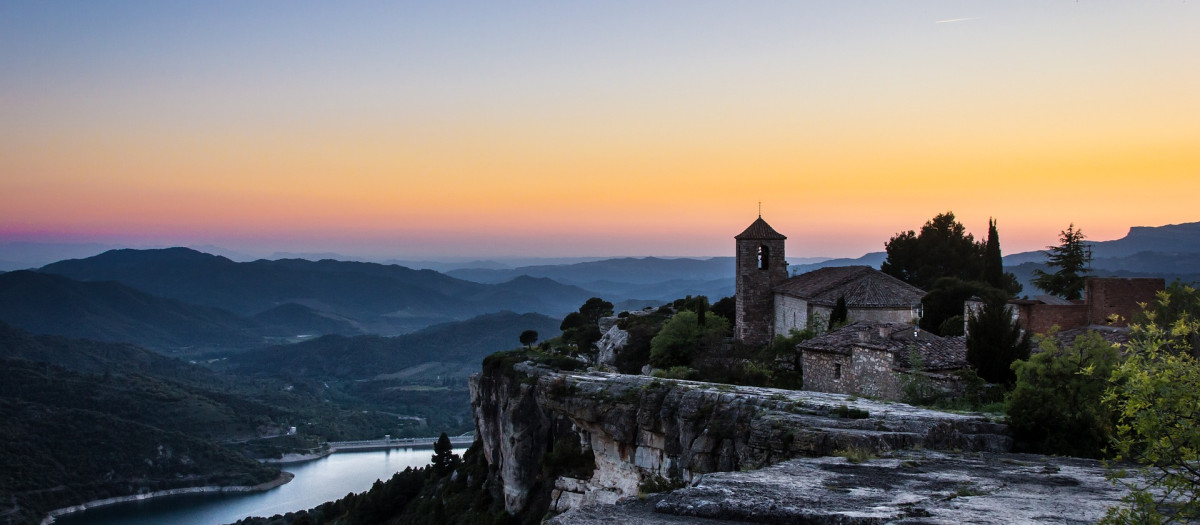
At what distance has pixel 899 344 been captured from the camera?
2008 centimetres

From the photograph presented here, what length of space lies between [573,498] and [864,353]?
34.8 ft

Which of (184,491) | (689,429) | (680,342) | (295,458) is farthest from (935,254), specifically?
(295,458)

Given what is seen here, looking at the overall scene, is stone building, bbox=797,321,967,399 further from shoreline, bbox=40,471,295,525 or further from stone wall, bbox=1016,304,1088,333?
shoreline, bbox=40,471,295,525

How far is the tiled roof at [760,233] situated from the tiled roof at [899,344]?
42.7 ft

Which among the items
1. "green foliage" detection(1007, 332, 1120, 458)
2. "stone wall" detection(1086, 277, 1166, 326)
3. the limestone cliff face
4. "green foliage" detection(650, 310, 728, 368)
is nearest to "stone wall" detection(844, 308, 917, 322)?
"green foliage" detection(650, 310, 728, 368)

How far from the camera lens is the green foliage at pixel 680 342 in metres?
33.5

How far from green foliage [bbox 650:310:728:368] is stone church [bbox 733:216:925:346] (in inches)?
125

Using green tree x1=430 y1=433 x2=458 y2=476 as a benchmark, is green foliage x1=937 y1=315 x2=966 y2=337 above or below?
above

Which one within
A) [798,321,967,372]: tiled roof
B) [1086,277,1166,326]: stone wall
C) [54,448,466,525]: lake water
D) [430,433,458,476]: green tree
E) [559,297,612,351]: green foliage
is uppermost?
[1086,277,1166,326]: stone wall

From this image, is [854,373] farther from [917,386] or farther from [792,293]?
[792,293]

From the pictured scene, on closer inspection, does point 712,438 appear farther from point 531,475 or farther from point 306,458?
point 306,458

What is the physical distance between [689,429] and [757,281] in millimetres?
21174

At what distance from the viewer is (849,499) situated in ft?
24.5

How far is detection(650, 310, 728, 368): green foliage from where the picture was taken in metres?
33.5
